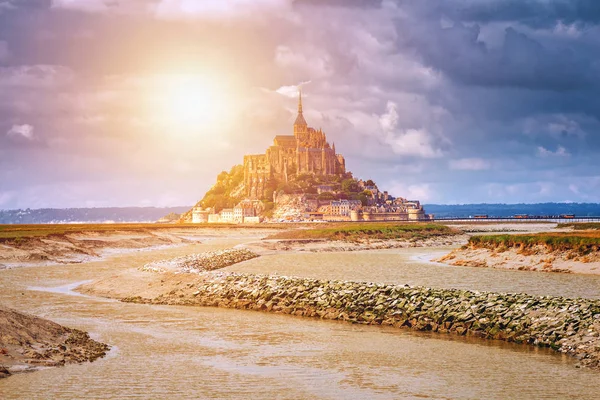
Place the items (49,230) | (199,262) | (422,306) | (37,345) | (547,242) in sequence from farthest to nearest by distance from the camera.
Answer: (49,230) < (547,242) < (199,262) < (422,306) < (37,345)

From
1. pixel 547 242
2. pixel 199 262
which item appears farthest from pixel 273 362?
pixel 547 242

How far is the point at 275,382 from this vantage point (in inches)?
675

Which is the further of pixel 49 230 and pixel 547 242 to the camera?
pixel 49 230

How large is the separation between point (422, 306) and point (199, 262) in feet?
78.2

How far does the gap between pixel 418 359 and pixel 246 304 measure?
11.3 meters

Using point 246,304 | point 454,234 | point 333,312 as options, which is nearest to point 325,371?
point 333,312

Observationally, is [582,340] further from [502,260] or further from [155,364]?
[502,260]

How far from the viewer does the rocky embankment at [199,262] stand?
41.4 metres

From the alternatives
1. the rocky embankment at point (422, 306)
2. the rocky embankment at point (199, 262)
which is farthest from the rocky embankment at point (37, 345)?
the rocky embankment at point (199, 262)

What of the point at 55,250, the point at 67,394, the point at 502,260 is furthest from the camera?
the point at 55,250

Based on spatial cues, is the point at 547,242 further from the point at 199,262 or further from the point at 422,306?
the point at 422,306

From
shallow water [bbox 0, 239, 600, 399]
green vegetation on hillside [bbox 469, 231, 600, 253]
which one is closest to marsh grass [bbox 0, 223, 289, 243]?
green vegetation on hillside [bbox 469, 231, 600, 253]

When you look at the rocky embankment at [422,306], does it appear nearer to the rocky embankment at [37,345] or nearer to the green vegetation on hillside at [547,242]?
the rocky embankment at [37,345]

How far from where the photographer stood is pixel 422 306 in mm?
24844
